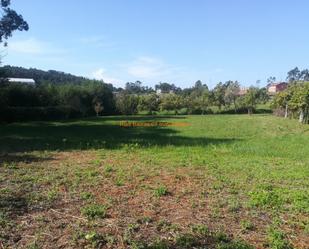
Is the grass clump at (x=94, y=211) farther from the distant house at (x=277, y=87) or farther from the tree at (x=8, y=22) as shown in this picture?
the distant house at (x=277, y=87)

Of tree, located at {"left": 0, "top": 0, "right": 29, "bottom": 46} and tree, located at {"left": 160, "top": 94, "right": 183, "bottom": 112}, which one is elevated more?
tree, located at {"left": 0, "top": 0, "right": 29, "bottom": 46}

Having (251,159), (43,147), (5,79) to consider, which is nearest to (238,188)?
(251,159)

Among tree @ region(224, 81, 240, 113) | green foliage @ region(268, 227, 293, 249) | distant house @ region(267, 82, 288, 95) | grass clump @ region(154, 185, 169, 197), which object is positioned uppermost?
distant house @ region(267, 82, 288, 95)

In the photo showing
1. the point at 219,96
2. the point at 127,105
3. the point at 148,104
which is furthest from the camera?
the point at 219,96

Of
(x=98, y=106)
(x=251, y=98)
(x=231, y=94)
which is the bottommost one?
(x=98, y=106)

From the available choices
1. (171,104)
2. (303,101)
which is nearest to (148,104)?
(171,104)

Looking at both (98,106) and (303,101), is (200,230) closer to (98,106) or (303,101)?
(303,101)

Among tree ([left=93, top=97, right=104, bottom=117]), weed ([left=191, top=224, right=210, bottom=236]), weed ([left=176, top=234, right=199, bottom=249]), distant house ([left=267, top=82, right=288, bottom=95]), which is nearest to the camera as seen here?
weed ([left=176, top=234, right=199, bottom=249])

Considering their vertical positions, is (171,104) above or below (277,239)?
above

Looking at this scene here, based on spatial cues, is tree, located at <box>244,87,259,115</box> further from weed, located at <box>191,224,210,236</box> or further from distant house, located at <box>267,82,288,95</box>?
weed, located at <box>191,224,210,236</box>

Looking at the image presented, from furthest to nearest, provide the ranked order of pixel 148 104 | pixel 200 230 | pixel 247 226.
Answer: pixel 148 104 < pixel 247 226 < pixel 200 230

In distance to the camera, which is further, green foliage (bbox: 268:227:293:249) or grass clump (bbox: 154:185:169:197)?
grass clump (bbox: 154:185:169:197)

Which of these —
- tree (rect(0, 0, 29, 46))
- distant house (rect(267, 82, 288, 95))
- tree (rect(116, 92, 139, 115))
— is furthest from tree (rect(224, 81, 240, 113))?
tree (rect(0, 0, 29, 46))

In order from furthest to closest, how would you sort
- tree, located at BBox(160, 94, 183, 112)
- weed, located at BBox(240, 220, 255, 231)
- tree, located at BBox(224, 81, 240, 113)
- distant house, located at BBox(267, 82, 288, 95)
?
distant house, located at BBox(267, 82, 288, 95), tree, located at BBox(224, 81, 240, 113), tree, located at BBox(160, 94, 183, 112), weed, located at BBox(240, 220, 255, 231)
